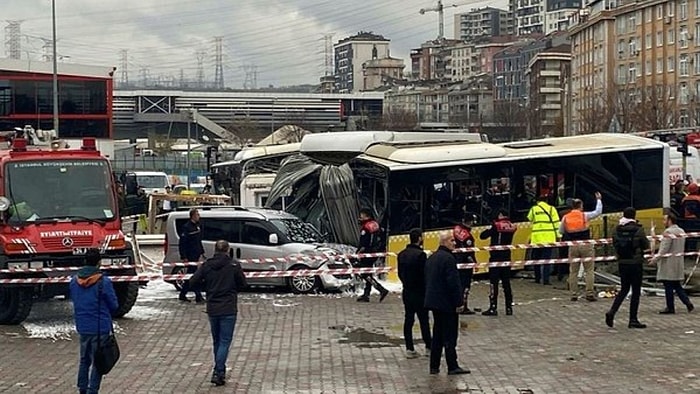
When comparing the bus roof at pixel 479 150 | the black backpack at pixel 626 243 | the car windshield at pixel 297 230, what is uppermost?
the bus roof at pixel 479 150

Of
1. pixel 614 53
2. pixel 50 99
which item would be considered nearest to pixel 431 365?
pixel 50 99

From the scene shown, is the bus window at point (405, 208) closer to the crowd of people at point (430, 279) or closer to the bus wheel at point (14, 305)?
the crowd of people at point (430, 279)

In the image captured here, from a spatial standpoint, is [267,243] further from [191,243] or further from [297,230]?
[191,243]

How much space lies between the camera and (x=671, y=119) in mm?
79312

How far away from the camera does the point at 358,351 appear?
1557 centimetres

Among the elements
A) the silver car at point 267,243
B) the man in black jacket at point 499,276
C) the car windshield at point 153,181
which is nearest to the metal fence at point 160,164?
the car windshield at point 153,181

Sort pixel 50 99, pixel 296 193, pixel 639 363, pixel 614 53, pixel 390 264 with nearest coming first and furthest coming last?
pixel 639 363, pixel 390 264, pixel 296 193, pixel 50 99, pixel 614 53

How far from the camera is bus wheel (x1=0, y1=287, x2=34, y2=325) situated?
61.2 feet

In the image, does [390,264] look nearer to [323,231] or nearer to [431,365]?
[323,231]

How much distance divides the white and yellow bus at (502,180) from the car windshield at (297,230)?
1.44 m

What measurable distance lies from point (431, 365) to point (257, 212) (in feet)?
35.8

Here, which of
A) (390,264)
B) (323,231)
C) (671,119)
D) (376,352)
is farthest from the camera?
(671,119)

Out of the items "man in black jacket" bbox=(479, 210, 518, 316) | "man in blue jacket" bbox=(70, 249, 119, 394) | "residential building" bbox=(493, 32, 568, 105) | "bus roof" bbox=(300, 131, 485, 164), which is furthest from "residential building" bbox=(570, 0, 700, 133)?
"man in blue jacket" bbox=(70, 249, 119, 394)

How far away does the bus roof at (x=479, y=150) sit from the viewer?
79.6 ft
